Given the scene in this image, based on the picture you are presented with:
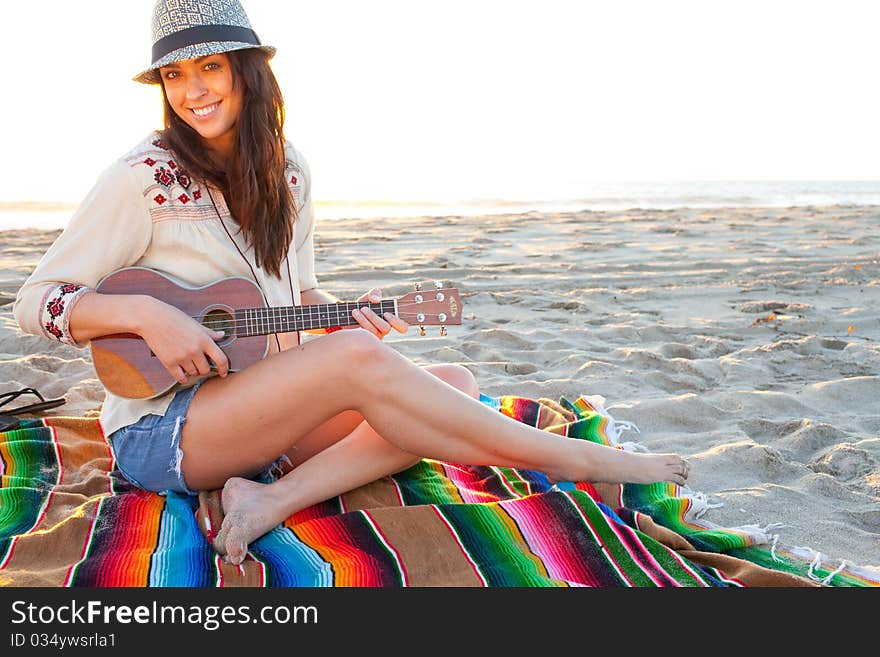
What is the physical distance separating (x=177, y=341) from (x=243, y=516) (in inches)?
19.5

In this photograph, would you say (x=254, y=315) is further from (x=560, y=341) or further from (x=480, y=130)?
(x=480, y=130)

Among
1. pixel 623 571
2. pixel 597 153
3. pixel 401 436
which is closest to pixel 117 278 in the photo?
pixel 401 436

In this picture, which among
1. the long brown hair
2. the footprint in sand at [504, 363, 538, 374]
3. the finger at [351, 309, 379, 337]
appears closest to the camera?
the long brown hair

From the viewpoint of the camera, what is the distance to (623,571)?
86.3 inches

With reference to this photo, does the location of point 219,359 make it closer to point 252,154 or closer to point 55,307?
point 55,307

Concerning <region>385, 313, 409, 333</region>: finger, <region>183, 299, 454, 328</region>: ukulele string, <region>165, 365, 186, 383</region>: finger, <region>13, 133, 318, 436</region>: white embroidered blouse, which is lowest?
<region>165, 365, 186, 383</region>: finger

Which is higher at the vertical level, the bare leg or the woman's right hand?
the woman's right hand

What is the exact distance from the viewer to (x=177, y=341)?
7.44 ft

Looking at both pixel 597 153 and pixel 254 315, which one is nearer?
pixel 254 315

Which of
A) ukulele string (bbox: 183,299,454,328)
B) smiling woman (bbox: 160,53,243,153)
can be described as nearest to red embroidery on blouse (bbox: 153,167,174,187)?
smiling woman (bbox: 160,53,243,153)

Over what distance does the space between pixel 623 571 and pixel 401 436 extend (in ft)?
2.31

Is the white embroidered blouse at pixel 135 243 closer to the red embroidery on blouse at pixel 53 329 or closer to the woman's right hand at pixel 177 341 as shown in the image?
the red embroidery on blouse at pixel 53 329

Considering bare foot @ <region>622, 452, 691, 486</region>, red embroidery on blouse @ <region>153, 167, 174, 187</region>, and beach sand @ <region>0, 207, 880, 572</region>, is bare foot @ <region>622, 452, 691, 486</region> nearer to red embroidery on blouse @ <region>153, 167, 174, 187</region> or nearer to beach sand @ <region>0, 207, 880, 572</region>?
beach sand @ <region>0, 207, 880, 572</region>

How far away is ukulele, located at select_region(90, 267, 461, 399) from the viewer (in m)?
2.36
